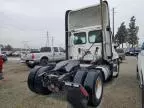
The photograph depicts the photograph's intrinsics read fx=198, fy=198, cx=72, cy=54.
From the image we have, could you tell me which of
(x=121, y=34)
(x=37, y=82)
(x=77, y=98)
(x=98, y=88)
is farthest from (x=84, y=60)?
(x=121, y=34)

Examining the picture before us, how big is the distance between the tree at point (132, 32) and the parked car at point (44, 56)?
4845 centimetres

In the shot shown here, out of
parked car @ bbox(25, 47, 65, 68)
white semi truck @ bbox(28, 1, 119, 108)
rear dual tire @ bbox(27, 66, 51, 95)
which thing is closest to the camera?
white semi truck @ bbox(28, 1, 119, 108)

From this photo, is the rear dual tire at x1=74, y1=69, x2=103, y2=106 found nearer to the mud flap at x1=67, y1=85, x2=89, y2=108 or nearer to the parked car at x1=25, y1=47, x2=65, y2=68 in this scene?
the mud flap at x1=67, y1=85, x2=89, y2=108

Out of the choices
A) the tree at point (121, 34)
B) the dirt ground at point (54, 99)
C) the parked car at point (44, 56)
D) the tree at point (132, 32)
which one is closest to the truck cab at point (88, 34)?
the dirt ground at point (54, 99)

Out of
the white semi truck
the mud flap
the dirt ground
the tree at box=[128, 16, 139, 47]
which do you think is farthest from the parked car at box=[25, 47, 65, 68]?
the tree at box=[128, 16, 139, 47]

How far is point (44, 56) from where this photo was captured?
1709 centimetres

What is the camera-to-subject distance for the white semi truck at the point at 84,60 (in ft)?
19.1

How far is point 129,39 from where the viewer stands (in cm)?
6419

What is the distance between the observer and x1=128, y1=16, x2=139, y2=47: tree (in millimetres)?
63500

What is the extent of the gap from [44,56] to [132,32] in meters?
53.0

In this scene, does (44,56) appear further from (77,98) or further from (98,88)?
(77,98)

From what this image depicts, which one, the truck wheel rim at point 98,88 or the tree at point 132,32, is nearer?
the truck wheel rim at point 98,88

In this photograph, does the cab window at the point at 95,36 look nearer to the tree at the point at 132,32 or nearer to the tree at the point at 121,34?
the tree at the point at 121,34

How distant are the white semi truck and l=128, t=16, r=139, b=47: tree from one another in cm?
5641
